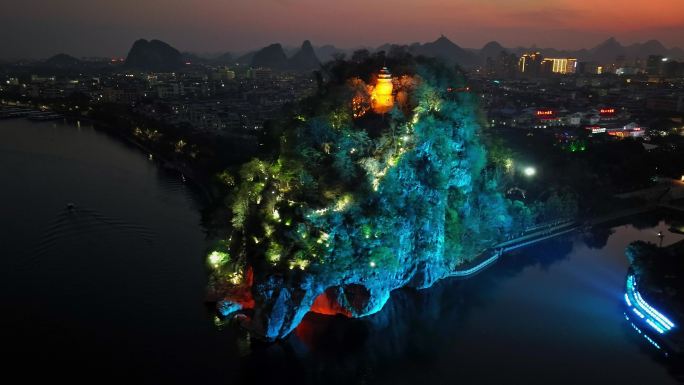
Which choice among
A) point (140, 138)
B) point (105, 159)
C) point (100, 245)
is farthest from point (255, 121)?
point (100, 245)

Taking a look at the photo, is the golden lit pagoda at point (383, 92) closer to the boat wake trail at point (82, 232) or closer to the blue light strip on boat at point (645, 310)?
the blue light strip on boat at point (645, 310)

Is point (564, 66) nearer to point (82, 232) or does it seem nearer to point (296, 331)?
point (82, 232)

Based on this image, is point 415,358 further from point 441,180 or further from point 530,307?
point 441,180

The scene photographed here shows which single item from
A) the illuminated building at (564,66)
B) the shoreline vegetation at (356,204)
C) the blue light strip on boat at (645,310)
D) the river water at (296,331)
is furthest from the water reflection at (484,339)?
the illuminated building at (564,66)

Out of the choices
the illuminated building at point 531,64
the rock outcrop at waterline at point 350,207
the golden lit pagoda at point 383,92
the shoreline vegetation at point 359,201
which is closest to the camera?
the rock outcrop at waterline at point 350,207

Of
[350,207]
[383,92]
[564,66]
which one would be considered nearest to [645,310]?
[350,207]

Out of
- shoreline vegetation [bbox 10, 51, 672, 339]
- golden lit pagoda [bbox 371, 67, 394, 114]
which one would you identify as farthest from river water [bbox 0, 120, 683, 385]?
golden lit pagoda [bbox 371, 67, 394, 114]
